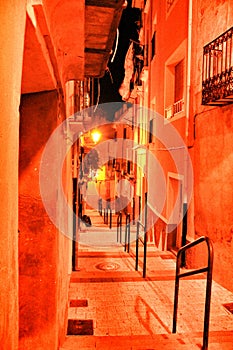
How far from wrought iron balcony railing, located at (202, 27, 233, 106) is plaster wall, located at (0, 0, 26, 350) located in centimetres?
596

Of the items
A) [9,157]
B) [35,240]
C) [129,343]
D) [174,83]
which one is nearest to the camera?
[9,157]

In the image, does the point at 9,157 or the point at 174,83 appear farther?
the point at 174,83

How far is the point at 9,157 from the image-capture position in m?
1.26

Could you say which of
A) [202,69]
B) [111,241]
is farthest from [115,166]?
[202,69]

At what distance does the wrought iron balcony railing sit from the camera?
22.4ft

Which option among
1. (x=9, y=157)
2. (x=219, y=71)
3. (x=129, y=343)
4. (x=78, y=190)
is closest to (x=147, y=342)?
(x=129, y=343)

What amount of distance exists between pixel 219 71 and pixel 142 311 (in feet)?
17.5

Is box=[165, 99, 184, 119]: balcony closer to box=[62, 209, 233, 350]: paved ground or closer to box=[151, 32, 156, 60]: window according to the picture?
box=[151, 32, 156, 60]: window

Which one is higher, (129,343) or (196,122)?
(196,122)

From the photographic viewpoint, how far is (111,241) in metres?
12.3

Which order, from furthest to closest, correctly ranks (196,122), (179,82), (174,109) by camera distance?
(179,82)
(174,109)
(196,122)

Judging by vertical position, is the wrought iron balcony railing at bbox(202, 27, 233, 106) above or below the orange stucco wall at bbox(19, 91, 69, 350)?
above

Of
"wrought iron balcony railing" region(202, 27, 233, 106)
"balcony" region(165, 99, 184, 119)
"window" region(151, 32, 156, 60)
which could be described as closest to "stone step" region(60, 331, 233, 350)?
"wrought iron balcony railing" region(202, 27, 233, 106)

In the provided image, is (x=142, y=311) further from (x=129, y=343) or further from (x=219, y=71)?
(x=219, y=71)
